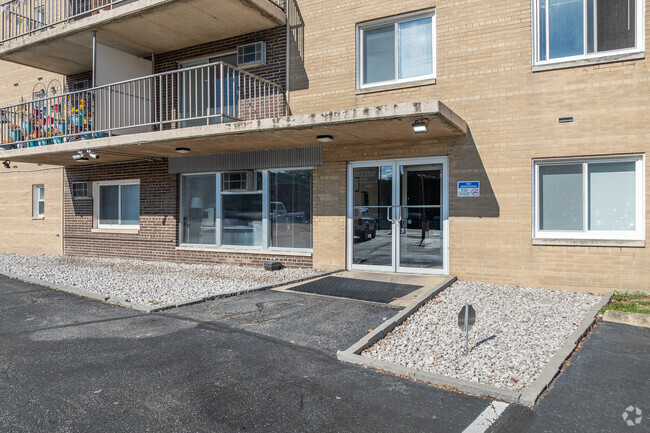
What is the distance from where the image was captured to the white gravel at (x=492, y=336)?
14.8 feet

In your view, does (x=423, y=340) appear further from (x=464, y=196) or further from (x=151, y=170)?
(x=151, y=170)

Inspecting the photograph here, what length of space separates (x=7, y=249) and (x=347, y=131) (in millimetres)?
15204

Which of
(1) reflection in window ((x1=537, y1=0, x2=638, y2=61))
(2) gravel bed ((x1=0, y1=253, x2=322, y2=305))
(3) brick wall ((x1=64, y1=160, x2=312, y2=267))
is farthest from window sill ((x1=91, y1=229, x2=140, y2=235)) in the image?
(1) reflection in window ((x1=537, y1=0, x2=638, y2=61))

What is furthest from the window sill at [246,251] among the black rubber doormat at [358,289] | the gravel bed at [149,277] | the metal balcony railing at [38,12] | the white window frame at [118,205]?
the metal balcony railing at [38,12]

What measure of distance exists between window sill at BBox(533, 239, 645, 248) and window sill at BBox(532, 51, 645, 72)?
3168 millimetres

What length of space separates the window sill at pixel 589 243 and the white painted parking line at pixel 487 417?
5151 mm

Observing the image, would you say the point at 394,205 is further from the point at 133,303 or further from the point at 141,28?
the point at 141,28

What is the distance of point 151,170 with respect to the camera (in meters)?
13.0

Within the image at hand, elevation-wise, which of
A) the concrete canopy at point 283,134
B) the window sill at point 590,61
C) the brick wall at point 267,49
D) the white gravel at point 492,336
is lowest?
the white gravel at point 492,336

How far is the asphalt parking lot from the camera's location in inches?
139

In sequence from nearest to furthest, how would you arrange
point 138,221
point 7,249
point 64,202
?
1. point 138,221
2. point 64,202
3. point 7,249

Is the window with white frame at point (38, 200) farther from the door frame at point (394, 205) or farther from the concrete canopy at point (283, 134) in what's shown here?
the door frame at point (394, 205)

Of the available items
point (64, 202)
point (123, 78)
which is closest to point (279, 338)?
point (123, 78)

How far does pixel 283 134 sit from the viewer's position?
9.03 metres
